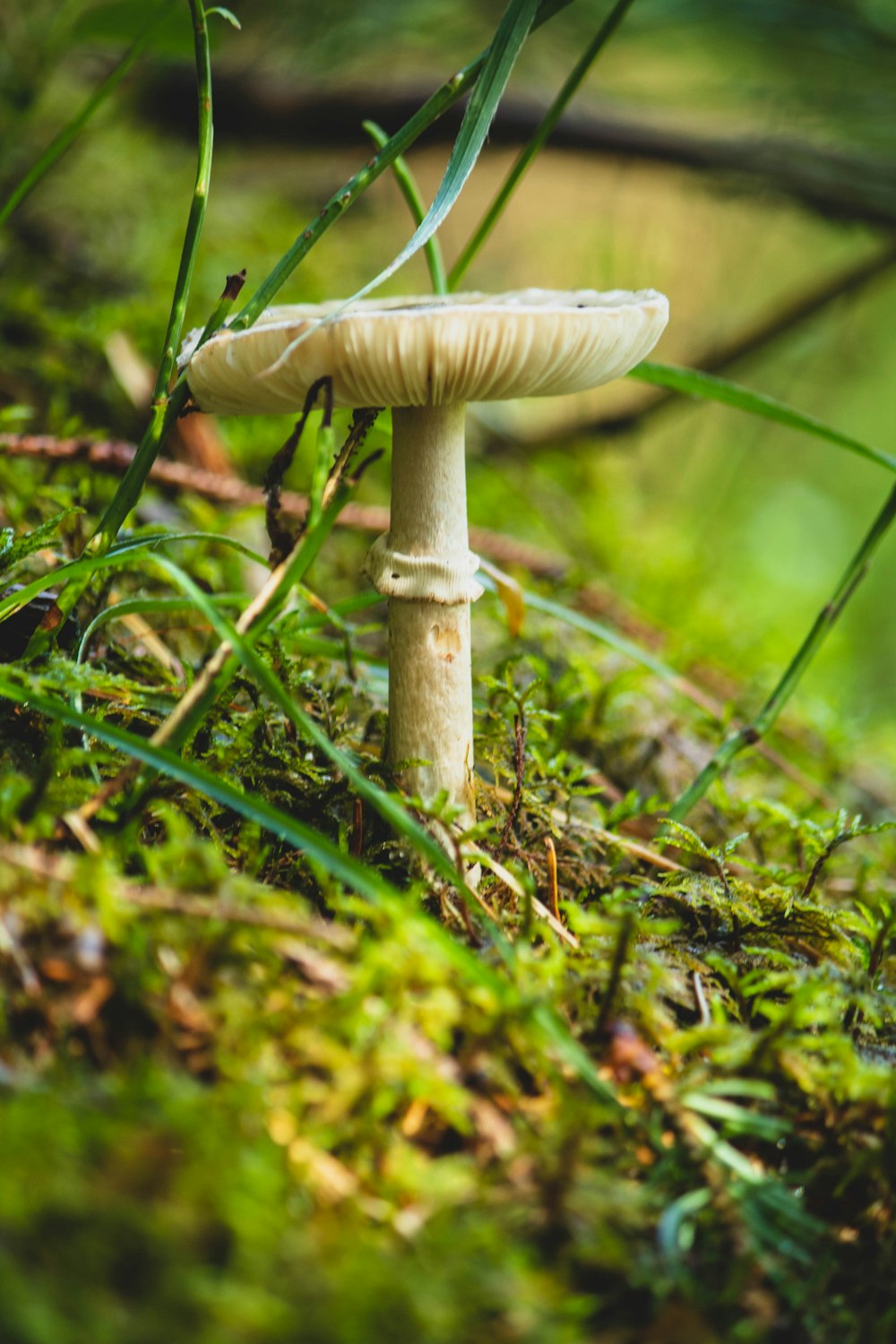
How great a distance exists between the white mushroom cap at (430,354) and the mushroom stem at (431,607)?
0.08 metres

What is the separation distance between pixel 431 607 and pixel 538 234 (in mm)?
5527

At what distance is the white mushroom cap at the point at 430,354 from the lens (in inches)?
43.3

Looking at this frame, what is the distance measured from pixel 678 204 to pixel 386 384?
5898 mm

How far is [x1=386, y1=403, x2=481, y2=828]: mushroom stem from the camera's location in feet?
4.75

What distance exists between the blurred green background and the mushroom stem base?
52.1 inches

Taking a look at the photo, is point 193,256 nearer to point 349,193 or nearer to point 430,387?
point 349,193

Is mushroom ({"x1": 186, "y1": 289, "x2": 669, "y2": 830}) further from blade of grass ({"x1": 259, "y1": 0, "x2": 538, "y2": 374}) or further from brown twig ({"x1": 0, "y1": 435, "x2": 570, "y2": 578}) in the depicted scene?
brown twig ({"x1": 0, "y1": 435, "x2": 570, "y2": 578})

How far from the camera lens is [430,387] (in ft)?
4.19

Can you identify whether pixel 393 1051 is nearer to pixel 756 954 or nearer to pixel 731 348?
pixel 756 954

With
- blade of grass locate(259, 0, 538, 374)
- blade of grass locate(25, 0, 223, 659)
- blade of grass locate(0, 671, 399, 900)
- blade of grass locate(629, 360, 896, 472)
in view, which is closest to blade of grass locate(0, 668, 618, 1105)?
blade of grass locate(0, 671, 399, 900)

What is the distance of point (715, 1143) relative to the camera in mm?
972

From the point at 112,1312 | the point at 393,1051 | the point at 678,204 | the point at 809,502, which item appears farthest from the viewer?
the point at 809,502

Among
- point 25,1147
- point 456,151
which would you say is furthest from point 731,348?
point 25,1147

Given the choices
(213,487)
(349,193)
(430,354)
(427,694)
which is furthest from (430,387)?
(213,487)
